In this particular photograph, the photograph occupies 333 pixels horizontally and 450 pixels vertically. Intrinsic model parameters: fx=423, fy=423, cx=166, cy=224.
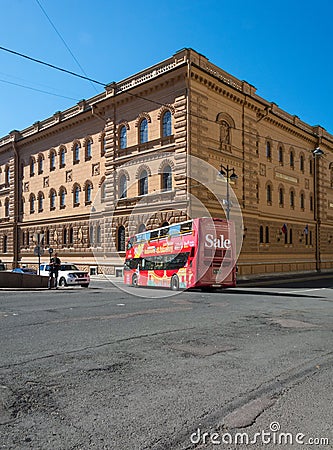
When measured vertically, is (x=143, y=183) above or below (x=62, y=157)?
below

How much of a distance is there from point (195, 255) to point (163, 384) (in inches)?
611

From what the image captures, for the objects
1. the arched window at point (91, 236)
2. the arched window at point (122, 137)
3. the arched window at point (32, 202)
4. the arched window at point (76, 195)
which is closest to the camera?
the arched window at point (122, 137)

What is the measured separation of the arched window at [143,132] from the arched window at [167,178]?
3.71m

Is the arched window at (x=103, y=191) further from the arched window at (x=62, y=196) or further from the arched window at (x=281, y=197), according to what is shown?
the arched window at (x=281, y=197)

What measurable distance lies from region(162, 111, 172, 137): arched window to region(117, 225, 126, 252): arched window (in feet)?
28.8

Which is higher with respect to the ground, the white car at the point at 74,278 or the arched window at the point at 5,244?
the arched window at the point at 5,244

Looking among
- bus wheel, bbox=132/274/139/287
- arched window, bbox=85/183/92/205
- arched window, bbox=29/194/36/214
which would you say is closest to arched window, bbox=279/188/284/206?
arched window, bbox=85/183/92/205

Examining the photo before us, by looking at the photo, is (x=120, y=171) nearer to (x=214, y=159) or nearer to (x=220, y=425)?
(x=214, y=159)

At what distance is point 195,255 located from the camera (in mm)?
21188

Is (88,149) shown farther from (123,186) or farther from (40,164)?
(40,164)

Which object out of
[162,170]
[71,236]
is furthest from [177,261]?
[71,236]

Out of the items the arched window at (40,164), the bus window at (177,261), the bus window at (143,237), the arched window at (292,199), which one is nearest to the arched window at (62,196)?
the arched window at (40,164)

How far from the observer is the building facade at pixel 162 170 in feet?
105

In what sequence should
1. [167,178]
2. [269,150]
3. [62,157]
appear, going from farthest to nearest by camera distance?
[62,157]
[269,150]
[167,178]
